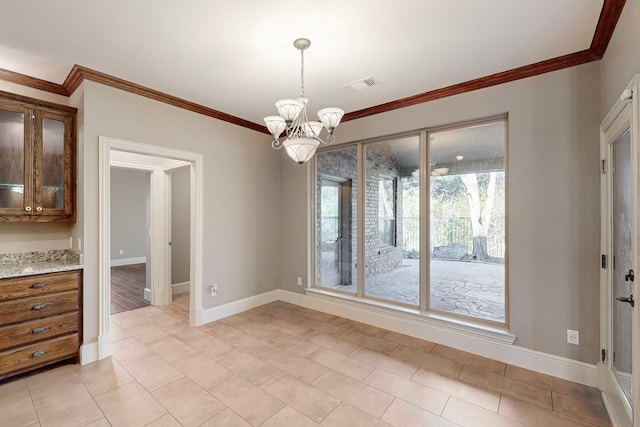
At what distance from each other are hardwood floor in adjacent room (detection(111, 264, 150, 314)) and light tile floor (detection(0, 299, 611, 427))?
4.33 feet

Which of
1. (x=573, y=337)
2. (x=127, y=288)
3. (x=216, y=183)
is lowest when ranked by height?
(x=127, y=288)

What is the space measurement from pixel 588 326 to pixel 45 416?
14.0 ft

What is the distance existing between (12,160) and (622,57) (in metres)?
4.92

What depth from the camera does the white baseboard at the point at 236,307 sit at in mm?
3787

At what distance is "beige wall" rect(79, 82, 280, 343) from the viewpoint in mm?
2789

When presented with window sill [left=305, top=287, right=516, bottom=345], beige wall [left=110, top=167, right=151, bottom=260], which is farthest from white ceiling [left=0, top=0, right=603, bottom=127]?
beige wall [left=110, top=167, right=151, bottom=260]

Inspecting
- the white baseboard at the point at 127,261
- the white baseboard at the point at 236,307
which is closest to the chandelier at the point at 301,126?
the white baseboard at the point at 236,307

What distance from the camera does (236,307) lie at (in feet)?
13.5

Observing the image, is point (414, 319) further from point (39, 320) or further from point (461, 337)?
point (39, 320)

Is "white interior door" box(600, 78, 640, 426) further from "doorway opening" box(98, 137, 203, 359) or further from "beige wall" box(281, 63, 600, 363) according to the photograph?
"doorway opening" box(98, 137, 203, 359)

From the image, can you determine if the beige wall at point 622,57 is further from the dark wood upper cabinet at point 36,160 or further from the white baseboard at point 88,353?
the white baseboard at point 88,353

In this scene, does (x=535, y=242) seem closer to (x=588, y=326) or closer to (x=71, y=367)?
(x=588, y=326)

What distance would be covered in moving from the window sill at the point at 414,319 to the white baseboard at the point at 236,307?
2.42 ft

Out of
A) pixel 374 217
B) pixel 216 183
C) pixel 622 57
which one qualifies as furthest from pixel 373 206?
pixel 622 57
